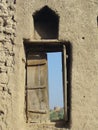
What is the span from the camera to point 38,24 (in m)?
7.04

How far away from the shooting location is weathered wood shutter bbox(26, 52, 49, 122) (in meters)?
6.73

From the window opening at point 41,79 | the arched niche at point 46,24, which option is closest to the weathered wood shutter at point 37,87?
the window opening at point 41,79

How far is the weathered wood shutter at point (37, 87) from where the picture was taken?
6.73 metres

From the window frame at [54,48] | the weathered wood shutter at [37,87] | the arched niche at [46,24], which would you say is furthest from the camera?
the arched niche at [46,24]

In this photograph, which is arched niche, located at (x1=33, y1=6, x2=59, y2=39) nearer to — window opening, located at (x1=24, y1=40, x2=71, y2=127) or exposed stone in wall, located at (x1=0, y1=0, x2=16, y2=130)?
window opening, located at (x1=24, y1=40, x2=71, y2=127)

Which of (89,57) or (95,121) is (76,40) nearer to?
(89,57)

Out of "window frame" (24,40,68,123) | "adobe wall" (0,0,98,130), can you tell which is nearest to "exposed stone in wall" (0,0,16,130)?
"adobe wall" (0,0,98,130)

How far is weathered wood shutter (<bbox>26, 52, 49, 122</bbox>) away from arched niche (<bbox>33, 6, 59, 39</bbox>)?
34cm

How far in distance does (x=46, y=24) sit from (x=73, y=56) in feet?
2.77

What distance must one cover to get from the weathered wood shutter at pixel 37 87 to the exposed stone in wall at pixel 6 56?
15.9 inches

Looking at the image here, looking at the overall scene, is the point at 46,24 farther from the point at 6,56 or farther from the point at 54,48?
the point at 6,56

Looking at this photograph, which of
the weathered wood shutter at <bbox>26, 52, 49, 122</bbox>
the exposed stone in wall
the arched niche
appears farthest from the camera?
the arched niche

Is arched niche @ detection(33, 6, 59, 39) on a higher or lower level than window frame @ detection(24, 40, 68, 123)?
higher

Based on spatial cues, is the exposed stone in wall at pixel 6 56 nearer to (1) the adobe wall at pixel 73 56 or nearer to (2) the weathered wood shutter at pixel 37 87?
(1) the adobe wall at pixel 73 56
